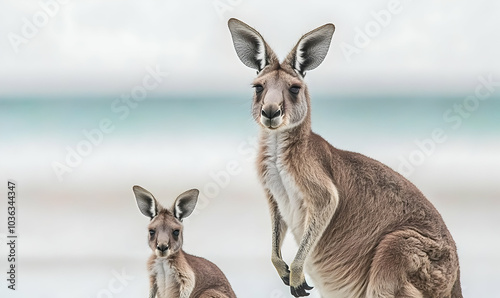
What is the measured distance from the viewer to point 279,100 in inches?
118

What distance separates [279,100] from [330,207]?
0.52 metres

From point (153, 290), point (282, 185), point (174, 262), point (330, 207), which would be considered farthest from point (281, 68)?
point (153, 290)

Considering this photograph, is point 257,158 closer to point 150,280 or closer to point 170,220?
point 170,220

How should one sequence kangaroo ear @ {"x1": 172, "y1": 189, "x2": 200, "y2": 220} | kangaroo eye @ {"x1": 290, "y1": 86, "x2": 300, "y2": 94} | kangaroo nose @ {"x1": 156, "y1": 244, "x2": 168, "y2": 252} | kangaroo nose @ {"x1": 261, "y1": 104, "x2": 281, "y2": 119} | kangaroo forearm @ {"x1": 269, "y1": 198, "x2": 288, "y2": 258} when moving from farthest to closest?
kangaroo ear @ {"x1": 172, "y1": 189, "x2": 200, "y2": 220}, kangaroo nose @ {"x1": 156, "y1": 244, "x2": 168, "y2": 252}, kangaroo forearm @ {"x1": 269, "y1": 198, "x2": 288, "y2": 258}, kangaroo eye @ {"x1": 290, "y1": 86, "x2": 300, "y2": 94}, kangaroo nose @ {"x1": 261, "y1": 104, "x2": 281, "y2": 119}

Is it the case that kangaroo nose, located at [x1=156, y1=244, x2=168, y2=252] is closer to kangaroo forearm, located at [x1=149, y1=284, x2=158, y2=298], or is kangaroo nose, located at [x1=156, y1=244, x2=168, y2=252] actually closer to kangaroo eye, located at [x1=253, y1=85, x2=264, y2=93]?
kangaroo forearm, located at [x1=149, y1=284, x2=158, y2=298]

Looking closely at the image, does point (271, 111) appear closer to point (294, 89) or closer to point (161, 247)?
point (294, 89)

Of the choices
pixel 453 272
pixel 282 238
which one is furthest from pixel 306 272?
pixel 453 272

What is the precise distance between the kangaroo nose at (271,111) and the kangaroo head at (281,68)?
0.01 m

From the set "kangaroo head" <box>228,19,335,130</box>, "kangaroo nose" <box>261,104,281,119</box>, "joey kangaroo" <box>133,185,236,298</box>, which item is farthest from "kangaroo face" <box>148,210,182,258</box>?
"kangaroo nose" <box>261,104,281,119</box>

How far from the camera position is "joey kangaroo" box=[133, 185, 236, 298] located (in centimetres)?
373

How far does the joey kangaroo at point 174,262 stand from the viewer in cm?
373

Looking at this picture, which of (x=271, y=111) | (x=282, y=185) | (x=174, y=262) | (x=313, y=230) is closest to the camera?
(x=271, y=111)

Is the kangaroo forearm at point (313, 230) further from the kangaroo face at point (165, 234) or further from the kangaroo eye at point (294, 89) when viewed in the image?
the kangaroo face at point (165, 234)

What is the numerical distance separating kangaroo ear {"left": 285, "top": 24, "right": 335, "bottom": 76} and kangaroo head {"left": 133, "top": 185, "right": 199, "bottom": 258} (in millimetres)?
949
